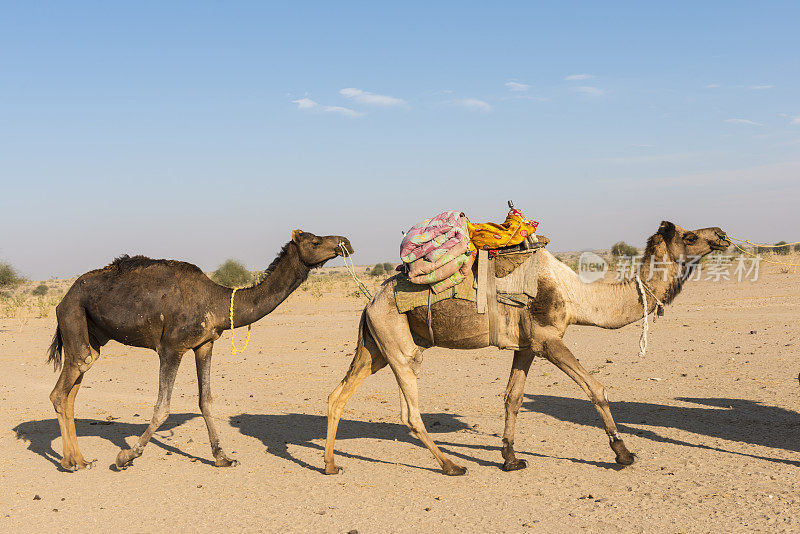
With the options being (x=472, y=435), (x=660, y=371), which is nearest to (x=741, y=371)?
(x=660, y=371)

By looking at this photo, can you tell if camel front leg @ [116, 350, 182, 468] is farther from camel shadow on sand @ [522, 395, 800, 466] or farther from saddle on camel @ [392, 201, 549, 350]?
camel shadow on sand @ [522, 395, 800, 466]

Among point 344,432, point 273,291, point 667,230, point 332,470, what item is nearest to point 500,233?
point 667,230

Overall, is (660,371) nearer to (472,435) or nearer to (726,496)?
(472,435)

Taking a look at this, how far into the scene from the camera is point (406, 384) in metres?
7.38

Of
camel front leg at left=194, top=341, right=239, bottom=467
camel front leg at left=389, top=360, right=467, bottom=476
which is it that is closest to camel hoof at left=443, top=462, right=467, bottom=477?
camel front leg at left=389, top=360, right=467, bottom=476

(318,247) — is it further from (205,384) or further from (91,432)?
(91,432)

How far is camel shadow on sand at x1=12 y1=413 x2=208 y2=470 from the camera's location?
8.81 metres

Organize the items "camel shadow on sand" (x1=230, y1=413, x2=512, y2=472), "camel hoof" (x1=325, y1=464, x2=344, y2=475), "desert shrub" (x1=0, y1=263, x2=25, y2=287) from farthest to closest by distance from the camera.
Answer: "desert shrub" (x1=0, y1=263, x2=25, y2=287) < "camel shadow on sand" (x1=230, y1=413, x2=512, y2=472) < "camel hoof" (x1=325, y1=464, x2=344, y2=475)

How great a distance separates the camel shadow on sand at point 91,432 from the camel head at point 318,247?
2.78m

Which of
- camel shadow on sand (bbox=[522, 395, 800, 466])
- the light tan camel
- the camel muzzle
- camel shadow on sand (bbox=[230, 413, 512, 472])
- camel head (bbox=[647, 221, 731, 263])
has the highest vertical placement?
camel head (bbox=[647, 221, 731, 263])

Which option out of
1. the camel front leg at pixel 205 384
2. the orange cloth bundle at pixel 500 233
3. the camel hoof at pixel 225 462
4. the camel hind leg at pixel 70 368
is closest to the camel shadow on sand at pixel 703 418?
the orange cloth bundle at pixel 500 233

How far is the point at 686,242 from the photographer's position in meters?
7.43

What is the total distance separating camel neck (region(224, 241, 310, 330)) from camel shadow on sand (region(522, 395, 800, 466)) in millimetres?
4416

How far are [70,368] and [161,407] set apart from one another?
1296 mm
